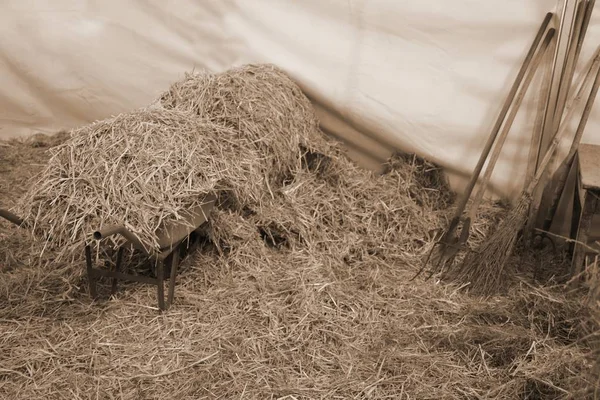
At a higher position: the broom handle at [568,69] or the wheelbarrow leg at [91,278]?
the broom handle at [568,69]

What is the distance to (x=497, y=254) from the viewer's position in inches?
131

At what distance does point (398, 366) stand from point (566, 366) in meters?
0.64

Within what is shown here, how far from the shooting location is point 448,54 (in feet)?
12.7

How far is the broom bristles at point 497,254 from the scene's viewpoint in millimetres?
3334

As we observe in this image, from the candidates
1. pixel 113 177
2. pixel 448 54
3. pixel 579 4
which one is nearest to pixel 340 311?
pixel 113 177

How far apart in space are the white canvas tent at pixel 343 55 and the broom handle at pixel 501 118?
11 cm

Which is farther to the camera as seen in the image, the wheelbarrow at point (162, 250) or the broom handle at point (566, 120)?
the broom handle at point (566, 120)

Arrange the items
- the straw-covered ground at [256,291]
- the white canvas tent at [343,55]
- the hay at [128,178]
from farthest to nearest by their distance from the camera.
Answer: the white canvas tent at [343,55] → the hay at [128,178] → the straw-covered ground at [256,291]

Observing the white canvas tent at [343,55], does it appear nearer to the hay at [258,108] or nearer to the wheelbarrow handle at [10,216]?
the hay at [258,108]

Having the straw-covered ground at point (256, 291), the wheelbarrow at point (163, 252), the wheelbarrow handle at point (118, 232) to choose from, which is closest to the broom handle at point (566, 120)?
the straw-covered ground at point (256, 291)

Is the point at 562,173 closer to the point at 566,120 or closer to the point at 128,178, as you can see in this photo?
the point at 566,120

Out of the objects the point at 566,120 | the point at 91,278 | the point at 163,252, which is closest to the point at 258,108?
the point at 163,252

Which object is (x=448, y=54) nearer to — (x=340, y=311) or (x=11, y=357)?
(x=340, y=311)

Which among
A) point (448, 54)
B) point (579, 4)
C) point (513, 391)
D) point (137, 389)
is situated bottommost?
point (137, 389)
